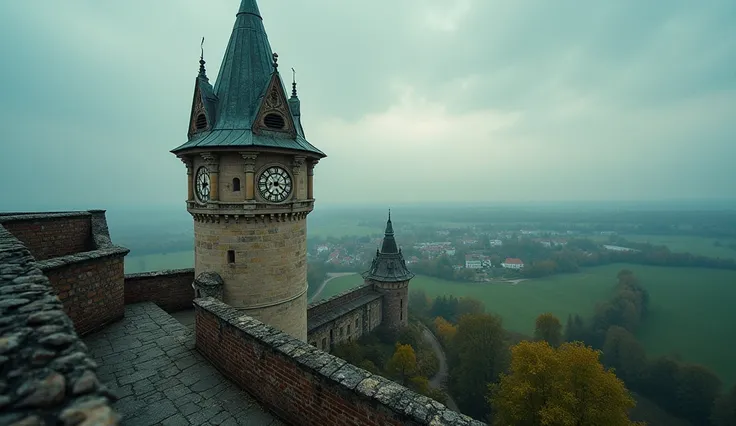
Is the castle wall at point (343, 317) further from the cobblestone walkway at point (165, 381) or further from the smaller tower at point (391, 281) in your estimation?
the cobblestone walkway at point (165, 381)

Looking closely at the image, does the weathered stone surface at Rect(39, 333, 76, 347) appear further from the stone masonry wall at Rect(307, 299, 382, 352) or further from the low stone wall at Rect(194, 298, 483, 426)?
the stone masonry wall at Rect(307, 299, 382, 352)

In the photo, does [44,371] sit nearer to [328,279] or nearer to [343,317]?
[343,317]

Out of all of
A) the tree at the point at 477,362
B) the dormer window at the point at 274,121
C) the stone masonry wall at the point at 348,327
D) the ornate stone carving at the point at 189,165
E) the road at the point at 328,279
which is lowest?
the road at the point at 328,279

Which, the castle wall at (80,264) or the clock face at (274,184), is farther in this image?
the clock face at (274,184)

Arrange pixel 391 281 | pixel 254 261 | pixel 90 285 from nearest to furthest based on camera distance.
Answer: pixel 90 285
pixel 254 261
pixel 391 281

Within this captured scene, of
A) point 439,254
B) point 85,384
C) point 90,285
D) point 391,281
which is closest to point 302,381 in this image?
point 85,384

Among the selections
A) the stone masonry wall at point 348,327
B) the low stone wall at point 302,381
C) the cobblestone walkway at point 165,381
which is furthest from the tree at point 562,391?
the cobblestone walkway at point 165,381

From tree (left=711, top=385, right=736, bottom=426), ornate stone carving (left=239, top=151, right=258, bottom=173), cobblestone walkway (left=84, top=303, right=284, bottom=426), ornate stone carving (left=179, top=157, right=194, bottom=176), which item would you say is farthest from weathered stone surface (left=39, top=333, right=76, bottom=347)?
tree (left=711, top=385, right=736, bottom=426)

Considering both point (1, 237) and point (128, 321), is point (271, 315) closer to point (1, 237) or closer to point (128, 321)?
point (128, 321)
